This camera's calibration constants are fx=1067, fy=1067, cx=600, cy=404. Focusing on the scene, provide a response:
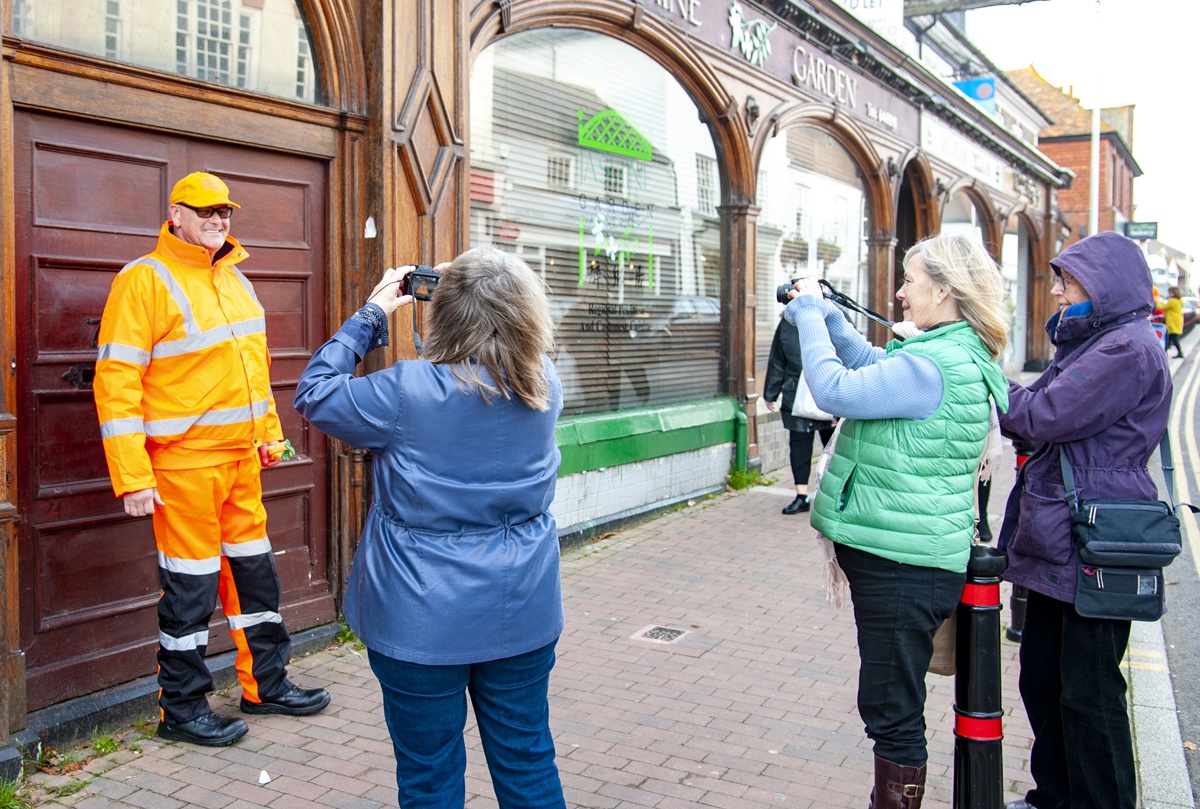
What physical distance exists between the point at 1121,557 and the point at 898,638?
74cm

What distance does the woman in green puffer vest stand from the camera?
2.87m

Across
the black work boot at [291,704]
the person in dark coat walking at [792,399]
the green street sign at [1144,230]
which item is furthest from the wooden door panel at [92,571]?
the green street sign at [1144,230]

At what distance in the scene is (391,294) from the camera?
281 centimetres

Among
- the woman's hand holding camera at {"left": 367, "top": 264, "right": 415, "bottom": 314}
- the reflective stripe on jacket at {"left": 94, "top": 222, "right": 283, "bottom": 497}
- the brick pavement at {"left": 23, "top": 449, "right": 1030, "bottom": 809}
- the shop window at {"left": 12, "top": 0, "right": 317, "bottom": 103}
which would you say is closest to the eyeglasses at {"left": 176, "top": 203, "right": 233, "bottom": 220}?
the reflective stripe on jacket at {"left": 94, "top": 222, "right": 283, "bottom": 497}

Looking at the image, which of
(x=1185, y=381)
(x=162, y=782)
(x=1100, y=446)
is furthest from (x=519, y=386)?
(x=1185, y=381)

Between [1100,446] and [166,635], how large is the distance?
10.8ft

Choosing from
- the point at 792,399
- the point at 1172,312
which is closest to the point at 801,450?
the point at 792,399

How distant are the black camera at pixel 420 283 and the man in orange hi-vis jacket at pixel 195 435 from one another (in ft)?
4.72

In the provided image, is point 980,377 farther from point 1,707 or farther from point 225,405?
point 1,707

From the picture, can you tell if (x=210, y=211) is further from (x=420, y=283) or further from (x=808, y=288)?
(x=808, y=288)

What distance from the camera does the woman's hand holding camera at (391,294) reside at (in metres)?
2.78

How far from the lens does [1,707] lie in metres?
3.56

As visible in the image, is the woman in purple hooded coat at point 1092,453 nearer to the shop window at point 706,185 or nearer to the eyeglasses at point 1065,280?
the eyeglasses at point 1065,280

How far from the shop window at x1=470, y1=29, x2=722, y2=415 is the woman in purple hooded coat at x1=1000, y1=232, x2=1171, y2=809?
14.2 ft
